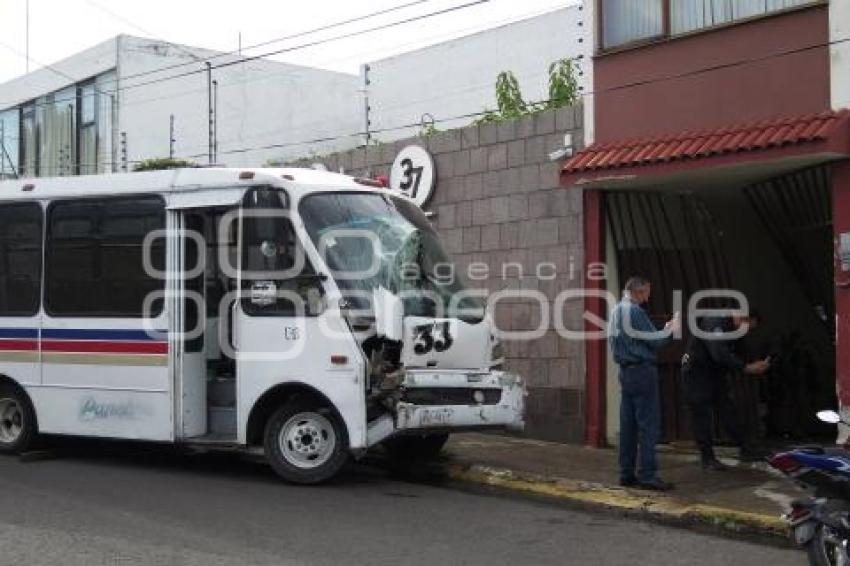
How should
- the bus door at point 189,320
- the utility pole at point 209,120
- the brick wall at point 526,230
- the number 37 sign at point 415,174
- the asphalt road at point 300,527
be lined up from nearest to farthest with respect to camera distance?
the asphalt road at point 300,527 < the bus door at point 189,320 < the brick wall at point 526,230 < the number 37 sign at point 415,174 < the utility pole at point 209,120

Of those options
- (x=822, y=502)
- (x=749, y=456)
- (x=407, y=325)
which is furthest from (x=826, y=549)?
(x=749, y=456)

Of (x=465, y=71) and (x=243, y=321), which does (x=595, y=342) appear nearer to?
(x=243, y=321)

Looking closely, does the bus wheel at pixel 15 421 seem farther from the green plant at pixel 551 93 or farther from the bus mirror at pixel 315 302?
the green plant at pixel 551 93

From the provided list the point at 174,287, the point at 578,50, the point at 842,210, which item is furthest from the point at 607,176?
the point at 578,50

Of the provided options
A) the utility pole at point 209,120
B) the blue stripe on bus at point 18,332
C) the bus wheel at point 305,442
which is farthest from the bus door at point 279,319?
the utility pole at point 209,120

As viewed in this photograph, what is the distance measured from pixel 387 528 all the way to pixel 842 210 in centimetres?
493

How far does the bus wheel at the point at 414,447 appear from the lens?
9820mm

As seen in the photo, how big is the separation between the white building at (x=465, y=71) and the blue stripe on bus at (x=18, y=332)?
454 inches

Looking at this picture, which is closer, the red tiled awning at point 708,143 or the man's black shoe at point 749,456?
the red tiled awning at point 708,143

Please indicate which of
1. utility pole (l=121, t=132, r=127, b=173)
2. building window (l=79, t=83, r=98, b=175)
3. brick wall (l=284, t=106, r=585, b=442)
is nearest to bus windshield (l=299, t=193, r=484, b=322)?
brick wall (l=284, t=106, r=585, b=442)

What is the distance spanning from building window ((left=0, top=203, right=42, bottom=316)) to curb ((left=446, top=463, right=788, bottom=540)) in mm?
4500

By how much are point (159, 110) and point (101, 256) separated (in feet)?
47.3

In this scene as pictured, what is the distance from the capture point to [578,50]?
20203 mm

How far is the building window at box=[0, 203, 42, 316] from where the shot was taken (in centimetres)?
1000
